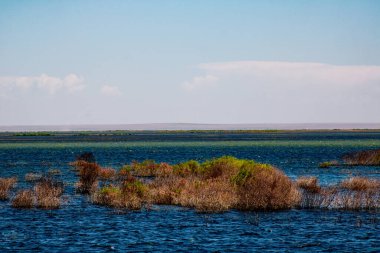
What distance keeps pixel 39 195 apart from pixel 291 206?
52.8ft

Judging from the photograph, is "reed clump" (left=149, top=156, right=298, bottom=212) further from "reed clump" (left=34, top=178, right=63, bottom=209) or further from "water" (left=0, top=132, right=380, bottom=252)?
"reed clump" (left=34, top=178, right=63, bottom=209)

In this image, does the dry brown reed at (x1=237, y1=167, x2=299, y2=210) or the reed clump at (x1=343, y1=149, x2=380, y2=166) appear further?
the reed clump at (x1=343, y1=149, x2=380, y2=166)

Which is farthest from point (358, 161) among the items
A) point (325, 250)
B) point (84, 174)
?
point (325, 250)

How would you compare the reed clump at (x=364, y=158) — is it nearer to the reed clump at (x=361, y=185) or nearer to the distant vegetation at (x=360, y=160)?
the distant vegetation at (x=360, y=160)

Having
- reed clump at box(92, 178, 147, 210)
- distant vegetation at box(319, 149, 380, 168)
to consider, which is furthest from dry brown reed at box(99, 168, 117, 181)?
distant vegetation at box(319, 149, 380, 168)

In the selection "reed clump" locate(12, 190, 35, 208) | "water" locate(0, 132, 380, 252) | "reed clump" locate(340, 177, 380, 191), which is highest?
"reed clump" locate(340, 177, 380, 191)

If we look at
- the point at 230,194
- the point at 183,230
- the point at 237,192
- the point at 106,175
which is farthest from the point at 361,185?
the point at 106,175

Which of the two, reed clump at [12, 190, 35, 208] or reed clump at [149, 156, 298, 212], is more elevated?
reed clump at [149, 156, 298, 212]

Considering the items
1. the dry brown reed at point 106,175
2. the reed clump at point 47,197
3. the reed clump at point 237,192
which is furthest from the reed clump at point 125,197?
the dry brown reed at point 106,175

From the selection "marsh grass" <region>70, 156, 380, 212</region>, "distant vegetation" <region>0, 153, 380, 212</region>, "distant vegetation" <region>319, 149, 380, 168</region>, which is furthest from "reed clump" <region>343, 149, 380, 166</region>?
"marsh grass" <region>70, 156, 380, 212</region>

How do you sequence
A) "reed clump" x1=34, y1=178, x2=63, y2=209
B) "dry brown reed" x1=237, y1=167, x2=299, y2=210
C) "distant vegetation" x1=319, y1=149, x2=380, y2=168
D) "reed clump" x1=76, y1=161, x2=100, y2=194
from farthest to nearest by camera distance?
"distant vegetation" x1=319, y1=149, x2=380, y2=168, "reed clump" x1=76, y1=161, x2=100, y2=194, "reed clump" x1=34, y1=178, x2=63, y2=209, "dry brown reed" x1=237, y1=167, x2=299, y2=210

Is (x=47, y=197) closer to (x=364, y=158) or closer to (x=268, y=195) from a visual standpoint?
(x=268, y=195)

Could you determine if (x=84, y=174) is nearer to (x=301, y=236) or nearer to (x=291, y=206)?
(x=291, y=206)

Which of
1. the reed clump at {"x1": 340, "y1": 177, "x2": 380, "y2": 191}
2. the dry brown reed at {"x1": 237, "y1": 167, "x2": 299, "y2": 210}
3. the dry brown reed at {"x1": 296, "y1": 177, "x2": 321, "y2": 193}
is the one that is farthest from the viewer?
the reed clump at {"x1": 340, "y1": 177, "x2": 380, "y2": 191}
